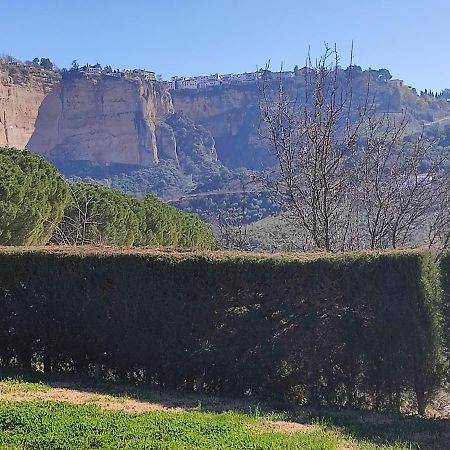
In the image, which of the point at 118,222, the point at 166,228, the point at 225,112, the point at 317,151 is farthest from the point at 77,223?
the point at 225,112

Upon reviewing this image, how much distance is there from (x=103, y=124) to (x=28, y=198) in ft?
267

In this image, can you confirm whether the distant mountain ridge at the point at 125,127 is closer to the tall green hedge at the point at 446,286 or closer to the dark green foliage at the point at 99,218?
the dark green foliage at the point at 99,218

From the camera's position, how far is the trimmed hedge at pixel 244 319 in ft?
22.1

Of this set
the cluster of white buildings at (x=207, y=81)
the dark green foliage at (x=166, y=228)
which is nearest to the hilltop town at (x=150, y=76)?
the cluster of white buildings at (x=207, y=81)

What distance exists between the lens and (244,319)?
702 cm

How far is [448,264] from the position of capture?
6598mm

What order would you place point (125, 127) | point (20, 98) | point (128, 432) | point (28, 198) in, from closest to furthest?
point (128, 432) < point (28, 198) < point (20, 98) < point (125, 127)

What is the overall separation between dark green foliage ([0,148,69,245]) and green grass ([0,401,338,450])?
786 cm

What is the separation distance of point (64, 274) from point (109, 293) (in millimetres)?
657

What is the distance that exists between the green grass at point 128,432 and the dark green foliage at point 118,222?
26.2 feet

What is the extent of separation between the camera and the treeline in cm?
1280

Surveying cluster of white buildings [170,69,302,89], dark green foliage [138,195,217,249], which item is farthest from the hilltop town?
dark green foliage [138,195,217,249]

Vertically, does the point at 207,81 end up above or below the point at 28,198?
above

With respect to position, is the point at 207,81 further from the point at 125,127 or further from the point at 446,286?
the point at 446,286
